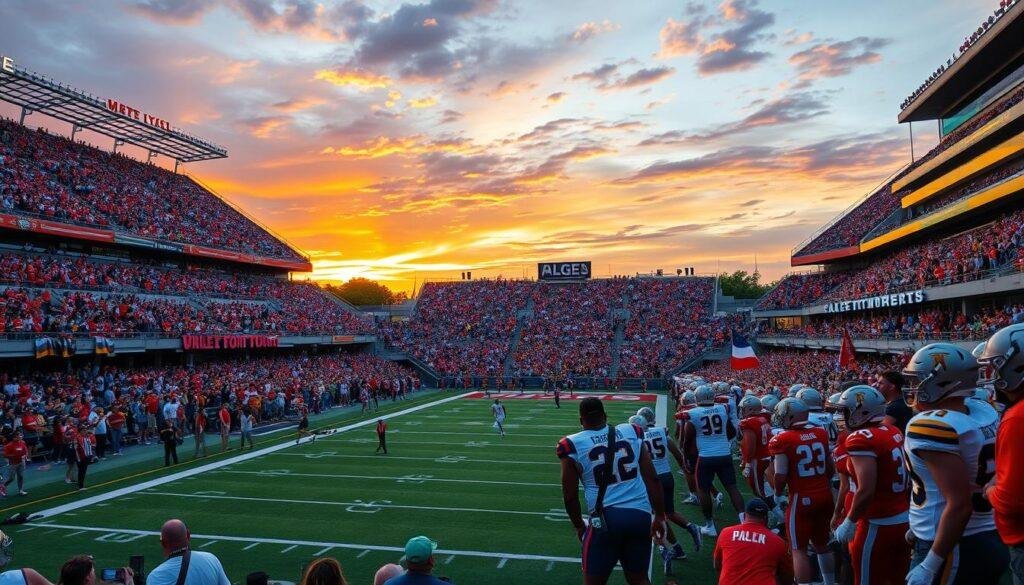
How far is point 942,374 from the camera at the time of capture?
3889 millimetres

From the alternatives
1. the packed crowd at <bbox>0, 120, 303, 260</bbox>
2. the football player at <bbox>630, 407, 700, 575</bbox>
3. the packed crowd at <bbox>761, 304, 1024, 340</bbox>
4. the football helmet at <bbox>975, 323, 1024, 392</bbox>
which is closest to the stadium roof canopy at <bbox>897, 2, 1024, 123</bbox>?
the packed crowd at <bbox>761, 304, 1024, 340</bbox>

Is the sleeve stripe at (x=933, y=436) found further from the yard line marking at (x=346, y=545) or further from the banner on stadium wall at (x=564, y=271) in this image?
the banner on stadium wall at (x=564, y=271)

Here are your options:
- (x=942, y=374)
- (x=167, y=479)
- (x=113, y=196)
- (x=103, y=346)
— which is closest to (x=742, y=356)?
(x=167, y=479)

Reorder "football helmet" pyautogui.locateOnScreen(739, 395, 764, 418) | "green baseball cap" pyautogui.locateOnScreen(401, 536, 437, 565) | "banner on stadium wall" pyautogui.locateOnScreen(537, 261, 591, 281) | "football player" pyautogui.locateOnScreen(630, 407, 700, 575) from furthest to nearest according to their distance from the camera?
"banner on stadium wall" pyautogui.locateOnScreen(537, 261, 591, 281) < "football helmet" pyautogui.locateOnScreen(739, 395, 764, 418) < "football player" pyautogui.locateOnScreen(630, 407, 700, 575) < "green baseball cap" pyautogui.locateOnScreen(401, 536, 437, 565)

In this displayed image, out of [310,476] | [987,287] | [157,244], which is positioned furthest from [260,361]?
[987,287]

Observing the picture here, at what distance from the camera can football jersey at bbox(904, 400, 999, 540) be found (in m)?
3.64

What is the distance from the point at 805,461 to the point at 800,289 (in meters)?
39.8

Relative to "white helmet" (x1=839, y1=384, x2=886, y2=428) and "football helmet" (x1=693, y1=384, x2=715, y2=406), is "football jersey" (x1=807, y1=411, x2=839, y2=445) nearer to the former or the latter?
"football helmet" (x1=693, y1=384, x2=715, y2=406)

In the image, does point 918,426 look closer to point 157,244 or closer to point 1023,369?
point 1023,369

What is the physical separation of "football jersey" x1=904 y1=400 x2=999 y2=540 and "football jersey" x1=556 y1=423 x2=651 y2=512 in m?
2.07

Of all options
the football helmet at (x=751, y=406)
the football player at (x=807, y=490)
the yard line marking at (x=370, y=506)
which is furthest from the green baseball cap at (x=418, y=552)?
the yard line marking at (x=370, y=506)

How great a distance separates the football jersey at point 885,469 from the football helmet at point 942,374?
1159mm

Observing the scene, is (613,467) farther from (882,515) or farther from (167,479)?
(167,479)

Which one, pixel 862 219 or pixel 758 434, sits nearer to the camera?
pixel 758 434
